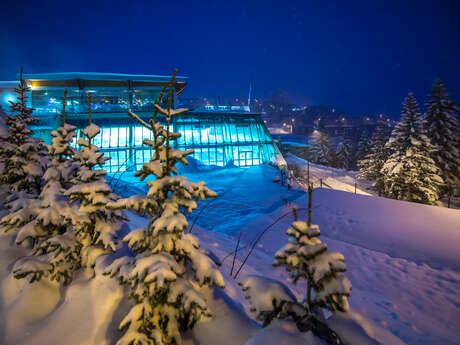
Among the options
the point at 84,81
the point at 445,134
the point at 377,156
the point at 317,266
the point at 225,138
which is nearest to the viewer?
the point at 317,266

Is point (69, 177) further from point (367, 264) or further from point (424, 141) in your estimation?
point (424, 141)

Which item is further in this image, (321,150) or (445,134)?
(321,150)

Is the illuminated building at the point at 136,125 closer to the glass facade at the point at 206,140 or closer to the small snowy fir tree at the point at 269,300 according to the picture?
the glass facade at the point at 206,140

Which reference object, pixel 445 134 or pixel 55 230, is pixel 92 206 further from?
pixel 445 134

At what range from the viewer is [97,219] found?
376 cm

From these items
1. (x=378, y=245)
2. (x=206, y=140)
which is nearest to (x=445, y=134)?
(x=378, y=245)

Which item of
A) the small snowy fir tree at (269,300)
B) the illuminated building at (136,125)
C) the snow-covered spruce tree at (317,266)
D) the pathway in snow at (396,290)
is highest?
the illuminated building at (136,125)

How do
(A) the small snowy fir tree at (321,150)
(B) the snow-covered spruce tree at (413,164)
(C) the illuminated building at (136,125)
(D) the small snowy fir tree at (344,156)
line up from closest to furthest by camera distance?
1. (B) the snow-covered spruce tree at (413,164)
2. (C) the illuminated building at (136,125)
3. (D) the small snowy fir tree at (344,156)
4. (A) the small snowy fir tree at (321,150)

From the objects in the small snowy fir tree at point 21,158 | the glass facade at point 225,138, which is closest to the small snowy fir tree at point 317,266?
the small snowy fir tree at point 21,158

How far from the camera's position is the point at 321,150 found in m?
45.1

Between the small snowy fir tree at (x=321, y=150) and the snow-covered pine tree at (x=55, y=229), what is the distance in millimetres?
45695

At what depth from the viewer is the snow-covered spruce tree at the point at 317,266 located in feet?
6.24

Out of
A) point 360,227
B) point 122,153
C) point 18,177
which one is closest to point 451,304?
point 360,227

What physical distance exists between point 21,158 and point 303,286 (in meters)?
7.73
